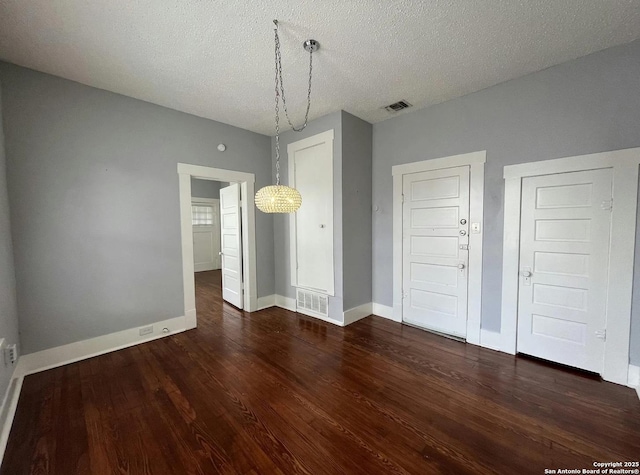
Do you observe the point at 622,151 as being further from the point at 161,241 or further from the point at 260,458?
the point at 161,241

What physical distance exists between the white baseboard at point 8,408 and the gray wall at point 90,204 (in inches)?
14.0

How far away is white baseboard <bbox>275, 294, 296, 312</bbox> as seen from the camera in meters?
4.11

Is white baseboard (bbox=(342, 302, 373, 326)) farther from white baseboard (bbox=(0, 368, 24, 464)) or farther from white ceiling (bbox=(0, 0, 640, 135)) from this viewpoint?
white baseboard (bbox=(0, 368, 24, 464))

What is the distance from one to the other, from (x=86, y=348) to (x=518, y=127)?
5022 mm

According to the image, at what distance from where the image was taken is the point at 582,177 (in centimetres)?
230

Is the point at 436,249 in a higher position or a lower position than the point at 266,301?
higher

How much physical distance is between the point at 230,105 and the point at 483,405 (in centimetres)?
392

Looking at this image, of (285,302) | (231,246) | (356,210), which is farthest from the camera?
(231,246)

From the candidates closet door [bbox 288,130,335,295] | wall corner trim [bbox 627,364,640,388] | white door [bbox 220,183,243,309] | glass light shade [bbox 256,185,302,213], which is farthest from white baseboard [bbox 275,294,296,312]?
wall corner trim [bbox 627,364,640,388]

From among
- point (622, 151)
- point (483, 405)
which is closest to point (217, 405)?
point (483, 405)

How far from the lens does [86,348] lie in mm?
2643

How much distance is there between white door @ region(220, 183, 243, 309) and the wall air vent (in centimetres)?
99

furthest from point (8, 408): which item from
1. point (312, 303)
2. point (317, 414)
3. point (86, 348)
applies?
point (312, 303)

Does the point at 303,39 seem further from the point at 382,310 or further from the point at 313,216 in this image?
the point at 382,310
